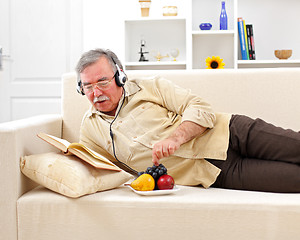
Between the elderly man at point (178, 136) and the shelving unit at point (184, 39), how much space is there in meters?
2.18

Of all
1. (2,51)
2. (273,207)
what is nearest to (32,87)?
(2,51)

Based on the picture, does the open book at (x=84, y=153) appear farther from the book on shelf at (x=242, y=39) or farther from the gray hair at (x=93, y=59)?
the book on shelf at (x=242, y=39)

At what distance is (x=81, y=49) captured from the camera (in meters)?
4.45

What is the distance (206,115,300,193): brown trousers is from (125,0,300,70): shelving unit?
7.60 feet

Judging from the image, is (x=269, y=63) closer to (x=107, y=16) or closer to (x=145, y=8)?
(x=145, y=8)

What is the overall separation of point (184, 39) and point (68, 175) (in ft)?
9.65

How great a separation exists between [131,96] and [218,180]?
1.74 feet

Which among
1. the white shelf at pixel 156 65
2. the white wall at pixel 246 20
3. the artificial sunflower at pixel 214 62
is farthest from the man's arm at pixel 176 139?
the white wall at pixel 246 20

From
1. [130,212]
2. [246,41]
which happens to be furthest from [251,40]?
[130,212]

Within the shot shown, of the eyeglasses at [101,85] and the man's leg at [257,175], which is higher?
the eyeglasses at [101,85]

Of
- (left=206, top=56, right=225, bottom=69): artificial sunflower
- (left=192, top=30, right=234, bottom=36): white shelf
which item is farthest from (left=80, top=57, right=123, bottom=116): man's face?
(left=192, top=30, right=234, bottom=36): white shelf

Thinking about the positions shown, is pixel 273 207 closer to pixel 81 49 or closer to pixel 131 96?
pixel 131 96

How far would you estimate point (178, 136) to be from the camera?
182 centimetres

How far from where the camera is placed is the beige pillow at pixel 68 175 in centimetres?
165
